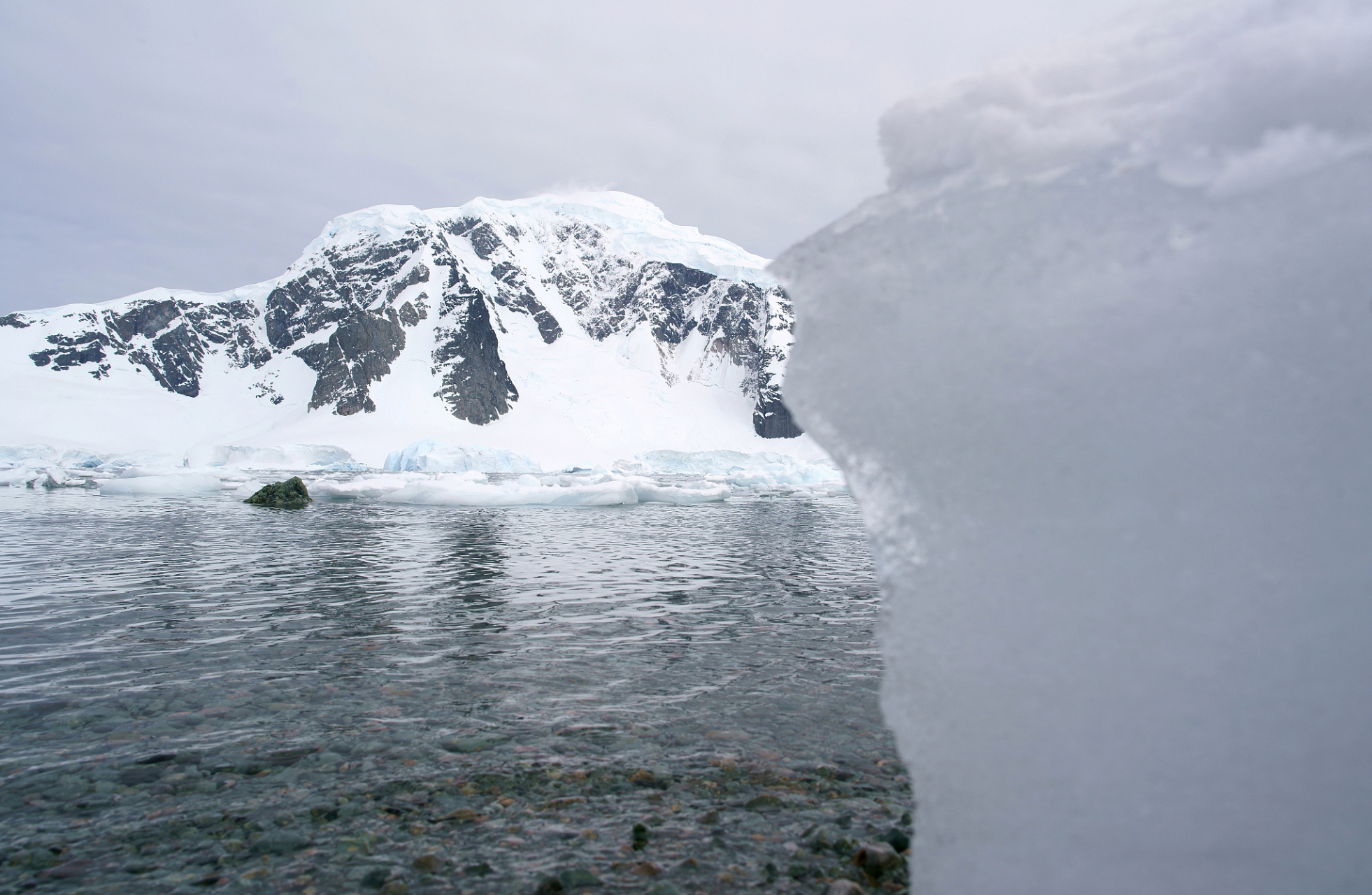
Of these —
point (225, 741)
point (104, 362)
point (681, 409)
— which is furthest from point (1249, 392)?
point (104, 362)

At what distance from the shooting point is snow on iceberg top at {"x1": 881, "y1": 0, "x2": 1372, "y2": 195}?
249 centimetres

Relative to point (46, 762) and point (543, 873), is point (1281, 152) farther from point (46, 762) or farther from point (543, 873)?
point (46, 762)

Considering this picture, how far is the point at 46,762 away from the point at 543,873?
3262 millimetres

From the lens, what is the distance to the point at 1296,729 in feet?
6.92

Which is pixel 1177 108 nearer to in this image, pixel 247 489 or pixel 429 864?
pixel 429 864

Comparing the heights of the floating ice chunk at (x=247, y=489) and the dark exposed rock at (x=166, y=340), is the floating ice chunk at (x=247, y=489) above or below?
below

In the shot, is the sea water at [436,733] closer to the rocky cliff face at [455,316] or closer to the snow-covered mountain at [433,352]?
the snow-covered mountain at [433,352]

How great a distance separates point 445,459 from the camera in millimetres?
54188

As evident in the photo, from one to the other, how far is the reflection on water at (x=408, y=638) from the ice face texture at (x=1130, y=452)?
7.81ft

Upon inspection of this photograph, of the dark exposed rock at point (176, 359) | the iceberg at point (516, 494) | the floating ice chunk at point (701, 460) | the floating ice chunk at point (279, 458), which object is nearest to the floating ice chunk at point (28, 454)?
the floating ice chunk at point (279, 458)

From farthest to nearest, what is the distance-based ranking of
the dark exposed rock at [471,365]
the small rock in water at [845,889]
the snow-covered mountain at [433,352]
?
the dark exposed rock at [471,365]
the snow-covered mountain at [433,352]
the small rock in water at [845,889]

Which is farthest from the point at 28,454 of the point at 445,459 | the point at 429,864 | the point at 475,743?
the point at 429,864

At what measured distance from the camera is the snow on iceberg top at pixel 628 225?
12706 centimetres

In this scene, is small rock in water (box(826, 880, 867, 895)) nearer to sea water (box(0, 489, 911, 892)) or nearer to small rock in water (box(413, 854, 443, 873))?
sea water (box(0, 489, 911, 892))
